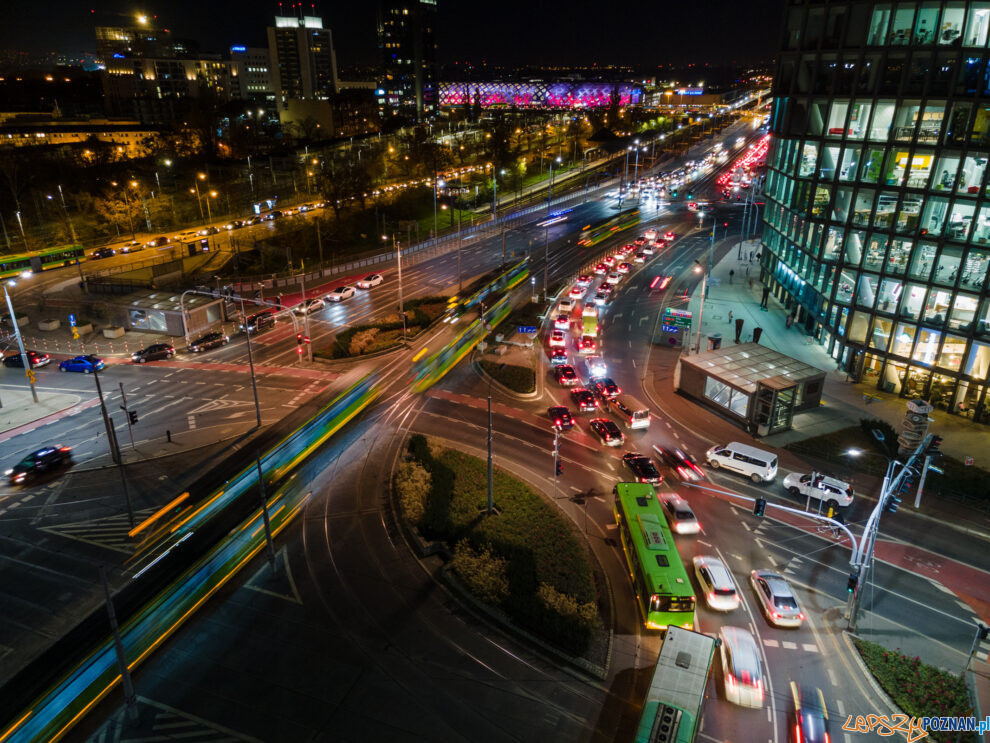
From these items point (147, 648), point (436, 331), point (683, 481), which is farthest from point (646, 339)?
point (147, 648)

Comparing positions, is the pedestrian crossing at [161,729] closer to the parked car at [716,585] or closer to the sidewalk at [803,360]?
the parked car at [716,585]

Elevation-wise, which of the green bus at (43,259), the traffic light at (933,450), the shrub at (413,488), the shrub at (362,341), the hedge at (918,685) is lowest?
the hedge at (918,685)

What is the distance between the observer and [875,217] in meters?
48.3

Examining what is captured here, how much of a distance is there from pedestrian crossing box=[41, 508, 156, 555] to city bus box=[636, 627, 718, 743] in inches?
1038

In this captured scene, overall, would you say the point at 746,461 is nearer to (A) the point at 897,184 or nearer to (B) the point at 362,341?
(A) the point at 897,184

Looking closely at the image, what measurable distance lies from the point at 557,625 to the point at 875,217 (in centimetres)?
4363

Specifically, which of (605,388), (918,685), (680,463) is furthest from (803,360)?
(918,685)

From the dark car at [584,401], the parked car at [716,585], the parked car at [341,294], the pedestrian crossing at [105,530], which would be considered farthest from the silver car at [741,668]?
the parked car at [341,294]

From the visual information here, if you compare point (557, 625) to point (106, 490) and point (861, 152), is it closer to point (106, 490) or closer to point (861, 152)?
point (106, 490)

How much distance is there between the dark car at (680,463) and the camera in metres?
36.9

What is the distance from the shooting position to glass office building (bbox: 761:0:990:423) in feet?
140

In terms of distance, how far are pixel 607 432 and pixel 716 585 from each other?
49.6 feet

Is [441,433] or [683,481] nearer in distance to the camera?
[683,481]

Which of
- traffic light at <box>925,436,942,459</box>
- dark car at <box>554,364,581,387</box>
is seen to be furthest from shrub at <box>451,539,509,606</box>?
dark car at <box>554,364,581,387</box>
